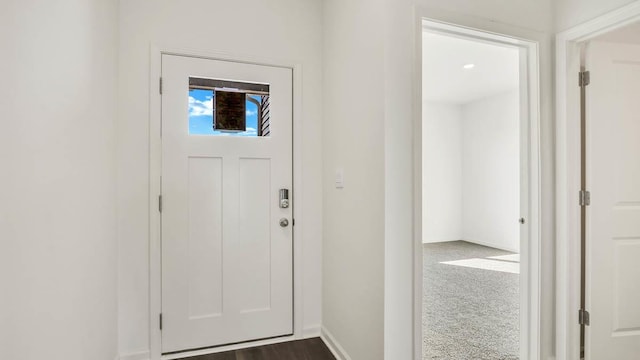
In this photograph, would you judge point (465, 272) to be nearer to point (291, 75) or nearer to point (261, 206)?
point (261, 206)

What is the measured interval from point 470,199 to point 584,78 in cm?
473

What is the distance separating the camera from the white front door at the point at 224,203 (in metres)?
2.18

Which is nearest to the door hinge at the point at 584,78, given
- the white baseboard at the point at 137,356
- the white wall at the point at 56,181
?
the white wall at the point at 56,181

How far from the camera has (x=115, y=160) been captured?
2029 millimetres

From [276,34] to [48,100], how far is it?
64.9 inches

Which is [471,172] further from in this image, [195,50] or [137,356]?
[137,356]

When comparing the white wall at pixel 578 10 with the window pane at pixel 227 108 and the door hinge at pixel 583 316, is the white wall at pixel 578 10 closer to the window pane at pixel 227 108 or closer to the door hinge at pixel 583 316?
the door hinge at pixel 583 316

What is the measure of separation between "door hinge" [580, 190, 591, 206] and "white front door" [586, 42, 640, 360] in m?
0.02

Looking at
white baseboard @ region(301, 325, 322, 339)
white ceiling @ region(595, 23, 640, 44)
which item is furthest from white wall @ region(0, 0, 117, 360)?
white ceiling @ region(595, 23, 640, 44)

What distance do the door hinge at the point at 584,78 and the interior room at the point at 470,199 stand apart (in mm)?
1165

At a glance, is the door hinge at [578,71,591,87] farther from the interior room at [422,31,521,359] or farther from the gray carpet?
the gray carpet

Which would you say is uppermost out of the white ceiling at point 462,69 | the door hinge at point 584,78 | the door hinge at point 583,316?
the white ceiling at point 462,69

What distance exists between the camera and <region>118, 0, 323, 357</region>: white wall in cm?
207

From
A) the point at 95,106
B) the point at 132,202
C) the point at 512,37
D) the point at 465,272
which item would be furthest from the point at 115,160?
the point at 465,272
